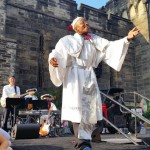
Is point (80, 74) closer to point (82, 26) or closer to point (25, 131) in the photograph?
point (82, 26)

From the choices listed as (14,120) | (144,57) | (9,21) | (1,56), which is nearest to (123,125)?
(14,120)

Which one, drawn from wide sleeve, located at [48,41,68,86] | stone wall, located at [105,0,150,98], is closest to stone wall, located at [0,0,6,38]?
stone wall, located at [105,0,150,98]

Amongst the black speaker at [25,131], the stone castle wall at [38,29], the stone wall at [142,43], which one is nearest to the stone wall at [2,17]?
the stone castle wall at [38,29]

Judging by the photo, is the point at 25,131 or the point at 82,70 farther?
the point at 25,131

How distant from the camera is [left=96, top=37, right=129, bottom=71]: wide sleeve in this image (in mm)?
4242

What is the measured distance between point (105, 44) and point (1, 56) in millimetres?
9184

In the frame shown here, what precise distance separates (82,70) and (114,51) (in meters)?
0.62

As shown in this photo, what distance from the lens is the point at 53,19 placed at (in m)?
16.2

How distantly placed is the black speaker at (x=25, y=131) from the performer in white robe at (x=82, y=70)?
277cm

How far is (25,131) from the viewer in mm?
6516

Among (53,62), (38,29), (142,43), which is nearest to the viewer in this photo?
(53,62)

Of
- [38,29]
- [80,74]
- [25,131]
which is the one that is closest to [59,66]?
[80,74]

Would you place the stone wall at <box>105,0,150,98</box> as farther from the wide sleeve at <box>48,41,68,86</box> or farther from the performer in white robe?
the wide sleeve at <box>48,41,68,86</box>

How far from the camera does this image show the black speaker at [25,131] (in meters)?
6.45
